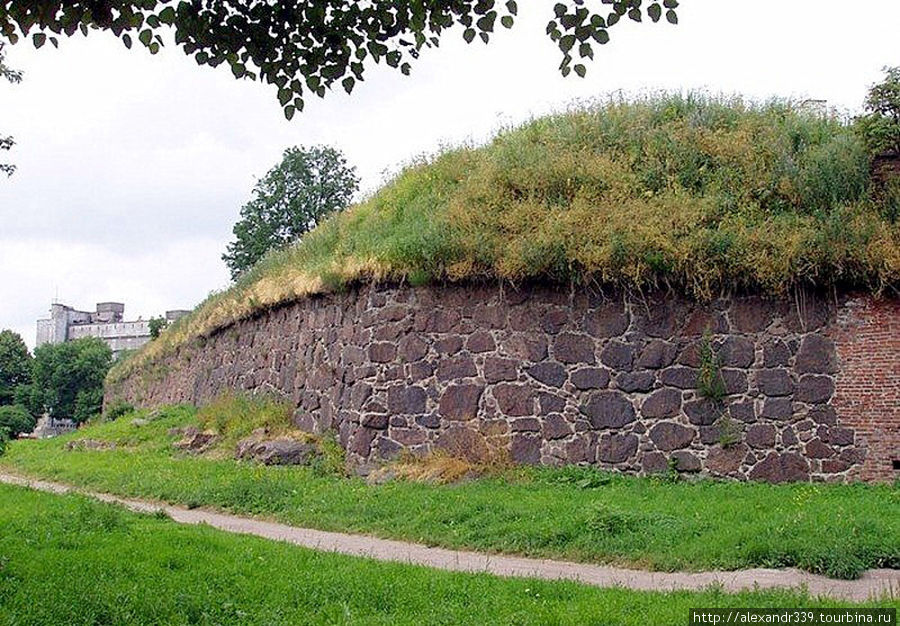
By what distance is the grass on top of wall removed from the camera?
13.0 m

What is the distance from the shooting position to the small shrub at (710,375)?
12.9 m

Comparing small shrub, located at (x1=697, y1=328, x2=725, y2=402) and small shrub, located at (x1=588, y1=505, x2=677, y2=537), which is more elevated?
small shrub, located at (x1=697, y1=328, x2=725, y2=402)

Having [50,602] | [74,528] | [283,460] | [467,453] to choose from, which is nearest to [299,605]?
[50,602]

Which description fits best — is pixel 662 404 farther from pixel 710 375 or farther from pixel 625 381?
pixel 710 375

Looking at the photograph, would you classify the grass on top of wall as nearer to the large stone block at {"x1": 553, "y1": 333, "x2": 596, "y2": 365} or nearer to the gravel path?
the large stone block at {"x1": 553, "y1": 333, "x2": 596, "y2": 365}

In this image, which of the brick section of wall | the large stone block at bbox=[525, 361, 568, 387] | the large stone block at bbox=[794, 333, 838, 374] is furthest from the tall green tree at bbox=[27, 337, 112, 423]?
the brick section of wall

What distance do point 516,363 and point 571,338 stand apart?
0.87 meters

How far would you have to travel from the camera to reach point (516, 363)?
44.9ft

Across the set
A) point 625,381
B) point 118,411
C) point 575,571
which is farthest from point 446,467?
point 118,411

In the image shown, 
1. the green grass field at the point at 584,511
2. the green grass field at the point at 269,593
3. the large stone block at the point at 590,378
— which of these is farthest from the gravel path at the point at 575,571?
the large stone block at the point at 590,378

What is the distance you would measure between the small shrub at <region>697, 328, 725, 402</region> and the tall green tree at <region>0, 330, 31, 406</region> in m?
66.0

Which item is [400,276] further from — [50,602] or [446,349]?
[50,602]

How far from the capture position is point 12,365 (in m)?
70.5

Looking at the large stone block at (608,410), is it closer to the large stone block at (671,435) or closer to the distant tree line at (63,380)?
the large stone block at (671,435)
